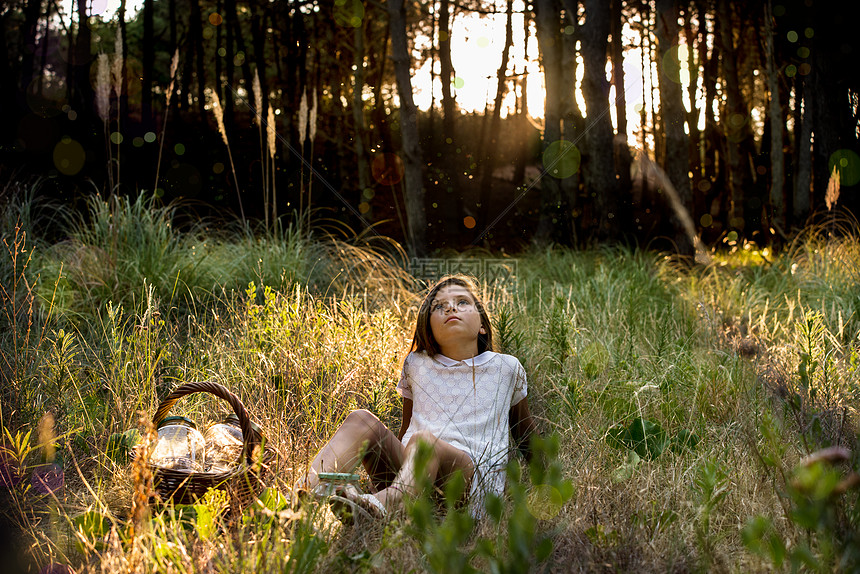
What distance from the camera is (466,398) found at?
2340 millimetres

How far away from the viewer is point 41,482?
83.7 inches

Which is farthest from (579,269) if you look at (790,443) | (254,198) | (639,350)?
(254,198)

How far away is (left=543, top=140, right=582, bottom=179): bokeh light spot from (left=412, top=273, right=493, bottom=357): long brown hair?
517 centimetres

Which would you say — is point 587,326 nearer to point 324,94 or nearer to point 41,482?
point 41,482

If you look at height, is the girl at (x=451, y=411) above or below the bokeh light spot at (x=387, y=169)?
below

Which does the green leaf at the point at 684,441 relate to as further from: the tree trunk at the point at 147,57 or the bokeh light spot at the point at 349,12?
the bokeh light spot at the point at 349,12

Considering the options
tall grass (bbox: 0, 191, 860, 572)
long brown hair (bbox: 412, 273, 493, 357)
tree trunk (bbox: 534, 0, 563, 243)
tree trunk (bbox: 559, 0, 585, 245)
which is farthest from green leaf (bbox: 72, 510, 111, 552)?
tree trunk (bbox: 534, 0, 563, 243)

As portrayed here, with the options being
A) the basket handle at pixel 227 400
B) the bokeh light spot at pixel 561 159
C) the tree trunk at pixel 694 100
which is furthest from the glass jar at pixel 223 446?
the tree trunk at pixel 694 100

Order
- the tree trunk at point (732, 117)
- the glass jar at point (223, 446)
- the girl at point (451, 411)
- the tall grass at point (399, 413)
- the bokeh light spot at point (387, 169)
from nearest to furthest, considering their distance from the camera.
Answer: the tall grass at point (399, 413) < the girl at point (451, 411) < the glass jar at point (223, 446) < the tree trunk at point (732, 117) < the bokeh light spot at point (387, 169)

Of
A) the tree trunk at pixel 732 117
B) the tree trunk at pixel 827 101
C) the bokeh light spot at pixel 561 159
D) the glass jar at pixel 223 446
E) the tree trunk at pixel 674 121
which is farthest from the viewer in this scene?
the tree trunk at pixel 732 117

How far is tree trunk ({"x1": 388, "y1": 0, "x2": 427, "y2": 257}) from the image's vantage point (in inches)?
260

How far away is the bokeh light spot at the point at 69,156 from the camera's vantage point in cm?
865

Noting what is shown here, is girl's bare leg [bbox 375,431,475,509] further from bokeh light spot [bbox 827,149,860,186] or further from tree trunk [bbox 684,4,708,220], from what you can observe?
tree trunk [bbox 684,4,708,220]

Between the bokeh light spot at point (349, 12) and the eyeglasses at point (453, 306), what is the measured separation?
7531 millimetres
